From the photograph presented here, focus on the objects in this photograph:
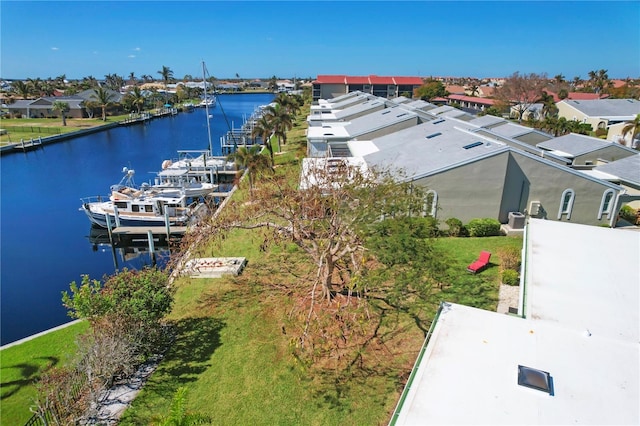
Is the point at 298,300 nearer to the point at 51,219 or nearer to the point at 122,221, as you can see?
the point at 122,221

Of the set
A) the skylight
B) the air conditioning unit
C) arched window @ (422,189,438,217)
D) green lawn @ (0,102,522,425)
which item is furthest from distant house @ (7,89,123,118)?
the air conditioning unit

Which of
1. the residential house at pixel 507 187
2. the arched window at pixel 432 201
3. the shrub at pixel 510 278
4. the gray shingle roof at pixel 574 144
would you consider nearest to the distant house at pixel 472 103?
the gray shingle roof at pixel 574 144

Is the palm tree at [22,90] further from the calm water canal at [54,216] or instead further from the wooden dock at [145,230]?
the wooden dock at [145,230]

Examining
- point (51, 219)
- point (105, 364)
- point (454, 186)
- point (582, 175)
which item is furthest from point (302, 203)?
point (51, 219)

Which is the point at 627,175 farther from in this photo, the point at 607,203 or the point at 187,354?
the point at 187,354

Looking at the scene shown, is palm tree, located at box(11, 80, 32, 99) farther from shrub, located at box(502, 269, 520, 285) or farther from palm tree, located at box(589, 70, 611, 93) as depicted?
palm tree, located at box(589, 70, 611, 93)

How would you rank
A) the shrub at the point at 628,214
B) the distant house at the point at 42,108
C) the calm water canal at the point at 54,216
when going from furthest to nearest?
the distant house at the point at 42,108 < the shrub at the point at 628,214 < the calm water canal at the point at 54,216
